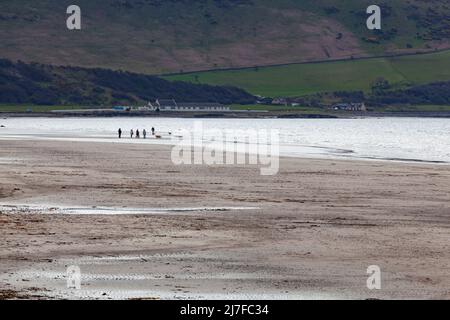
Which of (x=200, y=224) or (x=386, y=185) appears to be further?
(x=386, y=185)

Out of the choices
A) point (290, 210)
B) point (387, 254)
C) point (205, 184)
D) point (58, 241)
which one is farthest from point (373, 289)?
point (205, 184)

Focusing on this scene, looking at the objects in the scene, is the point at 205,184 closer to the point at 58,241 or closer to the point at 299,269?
the point at 58,241

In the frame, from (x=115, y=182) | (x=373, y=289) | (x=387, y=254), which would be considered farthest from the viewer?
(x=115, y=182)
